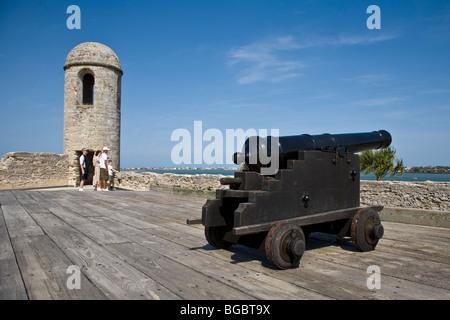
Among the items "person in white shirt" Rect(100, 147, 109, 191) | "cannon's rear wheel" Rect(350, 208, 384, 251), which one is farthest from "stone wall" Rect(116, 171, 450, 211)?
"person in white shirt" Rect(100, 147, 109, 191)

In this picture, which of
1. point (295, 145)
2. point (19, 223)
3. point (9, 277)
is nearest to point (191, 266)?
point (9, 277)

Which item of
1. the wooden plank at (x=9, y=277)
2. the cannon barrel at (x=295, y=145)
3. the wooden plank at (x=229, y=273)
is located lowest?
the wooden plank at (x=229, y=273)

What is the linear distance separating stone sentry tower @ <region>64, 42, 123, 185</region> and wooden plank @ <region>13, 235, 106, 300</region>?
14.2 meters

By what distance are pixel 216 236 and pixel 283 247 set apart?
2.81 feet

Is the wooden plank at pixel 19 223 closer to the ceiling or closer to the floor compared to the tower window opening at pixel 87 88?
closer to the floor

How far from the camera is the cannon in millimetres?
2701

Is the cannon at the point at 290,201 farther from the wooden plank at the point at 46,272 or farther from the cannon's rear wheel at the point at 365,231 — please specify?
the wooden plank at the point at 46,272

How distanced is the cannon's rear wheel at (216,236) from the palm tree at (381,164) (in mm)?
17628

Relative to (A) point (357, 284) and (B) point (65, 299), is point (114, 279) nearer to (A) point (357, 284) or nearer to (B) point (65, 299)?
(B) point (65, 299)

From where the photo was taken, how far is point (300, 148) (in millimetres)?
3260

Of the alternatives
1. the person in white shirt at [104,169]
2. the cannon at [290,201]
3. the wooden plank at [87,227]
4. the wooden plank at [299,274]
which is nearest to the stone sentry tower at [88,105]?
the person in white shirt at [104,169]

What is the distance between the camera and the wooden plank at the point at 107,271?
6.86ft

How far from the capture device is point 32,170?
14812 mm

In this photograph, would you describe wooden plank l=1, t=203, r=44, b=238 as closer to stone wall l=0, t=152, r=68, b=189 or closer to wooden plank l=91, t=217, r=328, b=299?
wooden plank l=91, t=217, r=328, b=299
